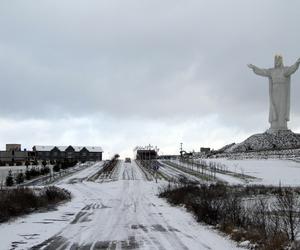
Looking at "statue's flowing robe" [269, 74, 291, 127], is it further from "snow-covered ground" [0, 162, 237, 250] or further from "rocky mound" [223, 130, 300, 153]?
"snow-covered ground" [0, 162, 237, 250]

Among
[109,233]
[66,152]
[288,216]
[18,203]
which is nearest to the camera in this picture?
[288,216]

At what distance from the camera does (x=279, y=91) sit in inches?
4326

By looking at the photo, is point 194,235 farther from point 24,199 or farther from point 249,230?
point 24,199

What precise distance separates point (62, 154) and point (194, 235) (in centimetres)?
17992

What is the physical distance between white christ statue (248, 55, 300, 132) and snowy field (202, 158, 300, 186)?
30.4 m

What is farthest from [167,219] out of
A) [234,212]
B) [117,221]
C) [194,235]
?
[194,235]

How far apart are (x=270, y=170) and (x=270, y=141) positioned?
1423 inches

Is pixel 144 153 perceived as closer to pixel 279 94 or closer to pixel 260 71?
pixel 260 71

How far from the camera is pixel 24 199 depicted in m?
26.3

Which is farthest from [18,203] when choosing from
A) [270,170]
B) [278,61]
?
[278,61]

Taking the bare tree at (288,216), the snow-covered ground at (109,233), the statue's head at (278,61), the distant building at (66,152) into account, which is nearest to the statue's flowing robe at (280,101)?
the statue's head at (278,61)

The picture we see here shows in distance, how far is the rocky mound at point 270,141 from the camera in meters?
97.9

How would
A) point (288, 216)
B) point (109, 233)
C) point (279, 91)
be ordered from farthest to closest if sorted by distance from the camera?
1. point (279, 91)
2. point (109, 233)
3. point (288, 216)

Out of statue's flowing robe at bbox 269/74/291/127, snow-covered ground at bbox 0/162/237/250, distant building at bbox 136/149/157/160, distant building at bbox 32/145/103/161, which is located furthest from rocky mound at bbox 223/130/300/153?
distant building at bbox 32/145/103/161
